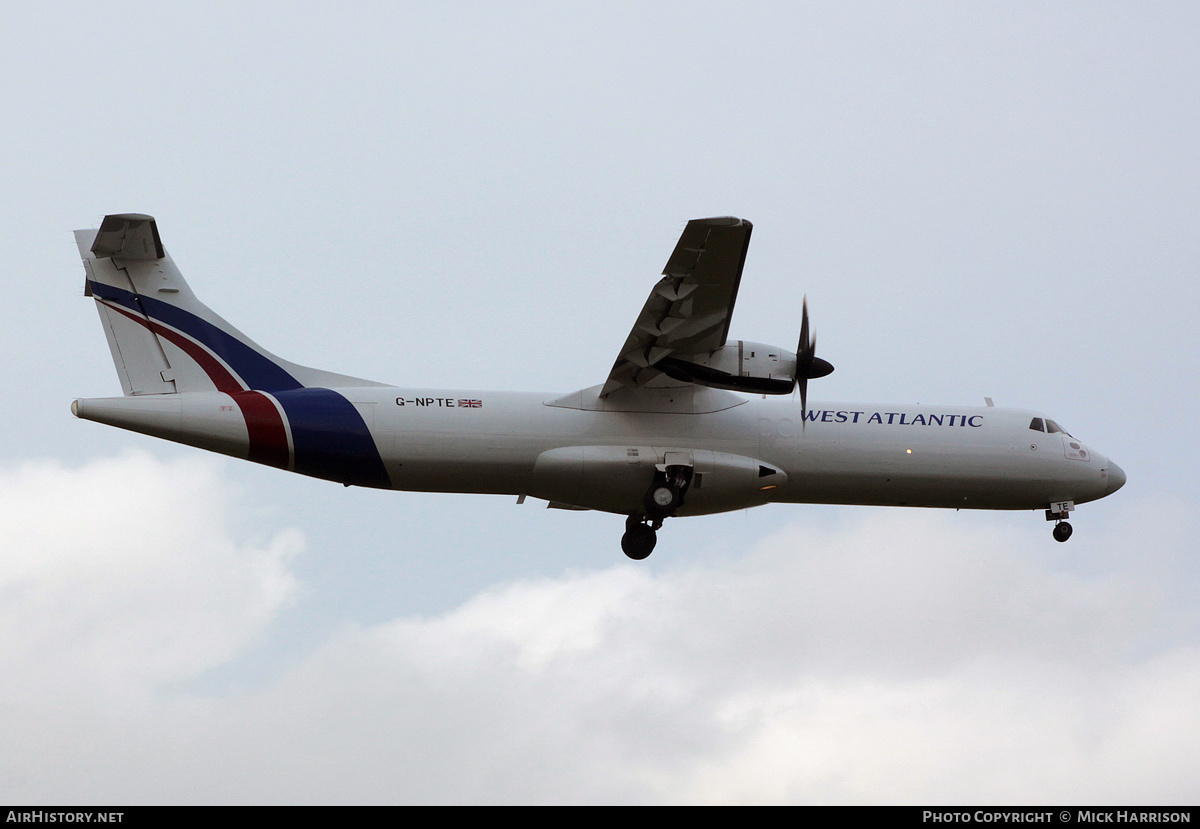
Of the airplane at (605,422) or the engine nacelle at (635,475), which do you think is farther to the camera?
the engine nacelle at (635,475)

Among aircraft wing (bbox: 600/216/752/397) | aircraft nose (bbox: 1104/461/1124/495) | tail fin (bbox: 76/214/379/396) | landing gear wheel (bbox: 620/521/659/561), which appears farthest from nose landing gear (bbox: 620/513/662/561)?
aircraft nose (bbox: 1104/461/1124/495)

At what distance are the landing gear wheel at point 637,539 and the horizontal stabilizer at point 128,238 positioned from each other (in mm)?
9618

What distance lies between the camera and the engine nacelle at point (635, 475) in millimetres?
23688

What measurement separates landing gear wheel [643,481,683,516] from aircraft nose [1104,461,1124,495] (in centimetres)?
876

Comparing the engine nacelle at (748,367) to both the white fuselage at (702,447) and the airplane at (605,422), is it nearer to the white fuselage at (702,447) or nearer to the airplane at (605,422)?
the airplane at (605,422)

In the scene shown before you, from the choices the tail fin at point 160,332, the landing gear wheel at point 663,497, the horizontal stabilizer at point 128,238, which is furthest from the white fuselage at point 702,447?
the horizontal stabilizer at point 128,238

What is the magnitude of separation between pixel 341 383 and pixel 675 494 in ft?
20.3

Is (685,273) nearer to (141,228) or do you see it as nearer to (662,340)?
(662,340)

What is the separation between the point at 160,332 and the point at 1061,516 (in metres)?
17.0

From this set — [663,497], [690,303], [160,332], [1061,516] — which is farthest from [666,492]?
[160,332]

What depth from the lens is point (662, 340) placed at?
23.0 m

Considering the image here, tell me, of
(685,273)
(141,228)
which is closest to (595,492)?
(685,273)
